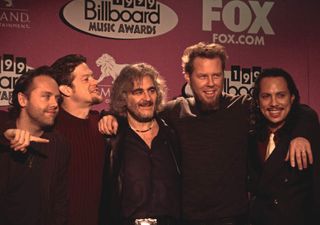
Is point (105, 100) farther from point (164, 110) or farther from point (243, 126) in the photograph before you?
point (243, 126)

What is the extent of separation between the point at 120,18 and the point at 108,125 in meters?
1.37

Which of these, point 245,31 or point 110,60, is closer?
point 110,60

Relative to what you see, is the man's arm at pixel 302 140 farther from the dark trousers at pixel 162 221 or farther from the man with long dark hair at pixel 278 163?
the dark trousers at pixel 162 221

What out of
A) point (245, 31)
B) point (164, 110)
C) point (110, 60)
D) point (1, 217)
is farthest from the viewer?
point (245, 31)

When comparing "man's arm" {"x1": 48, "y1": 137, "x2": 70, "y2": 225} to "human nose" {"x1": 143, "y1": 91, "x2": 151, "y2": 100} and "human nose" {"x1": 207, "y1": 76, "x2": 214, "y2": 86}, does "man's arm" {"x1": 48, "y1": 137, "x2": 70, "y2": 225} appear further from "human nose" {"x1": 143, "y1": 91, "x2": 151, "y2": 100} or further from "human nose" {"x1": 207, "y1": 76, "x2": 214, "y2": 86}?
"human nose" {"x1": 207, "y1": 76, "x2": 214, "y2": 86}

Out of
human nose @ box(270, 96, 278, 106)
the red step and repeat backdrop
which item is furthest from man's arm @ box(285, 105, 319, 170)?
the red step and repeat backdrop

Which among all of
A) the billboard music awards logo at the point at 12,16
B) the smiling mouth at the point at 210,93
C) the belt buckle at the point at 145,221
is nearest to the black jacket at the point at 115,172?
the belt buckle at the point at 145,221

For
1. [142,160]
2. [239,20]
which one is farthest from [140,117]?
[239,20]

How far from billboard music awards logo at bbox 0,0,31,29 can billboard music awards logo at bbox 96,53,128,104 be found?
66 centimetres

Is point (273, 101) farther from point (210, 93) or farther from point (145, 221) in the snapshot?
point (145, 221)

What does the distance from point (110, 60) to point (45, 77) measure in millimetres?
1112

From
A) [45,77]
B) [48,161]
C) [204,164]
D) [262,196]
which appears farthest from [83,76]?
[262,196]

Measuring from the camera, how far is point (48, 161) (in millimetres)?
3207

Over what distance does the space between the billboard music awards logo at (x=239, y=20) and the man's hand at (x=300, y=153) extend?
68.7 inches
